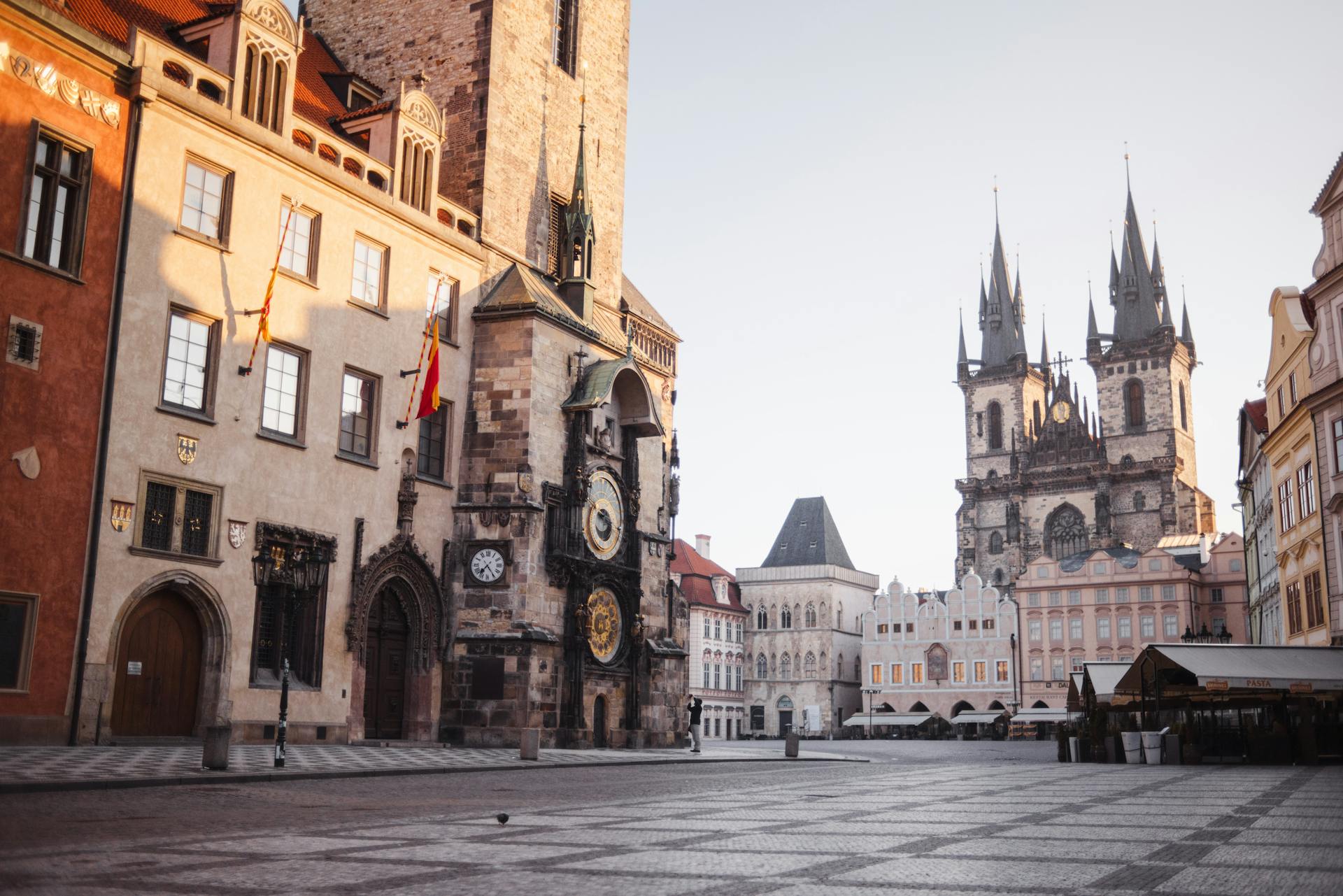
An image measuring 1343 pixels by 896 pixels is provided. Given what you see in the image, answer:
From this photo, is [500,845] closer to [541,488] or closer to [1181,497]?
[541,488]

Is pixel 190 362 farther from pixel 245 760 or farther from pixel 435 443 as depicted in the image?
pixel 245 760

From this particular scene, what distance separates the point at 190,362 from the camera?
2280 centimetres

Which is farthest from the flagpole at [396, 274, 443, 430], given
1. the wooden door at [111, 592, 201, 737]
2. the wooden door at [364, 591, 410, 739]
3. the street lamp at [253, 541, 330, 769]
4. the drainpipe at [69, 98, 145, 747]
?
the drainpipe at [69, 98, 145, 747]

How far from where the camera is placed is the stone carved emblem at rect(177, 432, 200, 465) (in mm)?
22141

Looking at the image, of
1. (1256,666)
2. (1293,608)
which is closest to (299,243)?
(1256,666)

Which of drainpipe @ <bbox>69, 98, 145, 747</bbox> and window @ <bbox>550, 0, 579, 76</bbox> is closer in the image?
drainpipe @ <bbox>69, 98, 145, 747</bbox>

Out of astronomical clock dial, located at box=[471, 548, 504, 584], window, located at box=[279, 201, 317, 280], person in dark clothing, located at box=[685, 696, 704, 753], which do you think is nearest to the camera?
window, located at box=[279, 201, 317, 280]

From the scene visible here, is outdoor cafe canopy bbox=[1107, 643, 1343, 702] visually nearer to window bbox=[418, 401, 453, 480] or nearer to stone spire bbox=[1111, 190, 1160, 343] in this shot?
window bbox=[418, 401, 453, 480]

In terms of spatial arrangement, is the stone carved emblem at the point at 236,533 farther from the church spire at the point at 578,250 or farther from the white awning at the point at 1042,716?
the white awning at the point at 1042,716

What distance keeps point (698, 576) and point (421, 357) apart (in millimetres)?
68553

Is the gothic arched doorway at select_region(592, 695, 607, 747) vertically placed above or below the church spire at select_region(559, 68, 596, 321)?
below

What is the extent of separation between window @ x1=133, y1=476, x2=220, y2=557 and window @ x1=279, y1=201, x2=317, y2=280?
5.13 metres

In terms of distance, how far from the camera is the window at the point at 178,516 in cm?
2145

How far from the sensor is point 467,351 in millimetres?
30203
